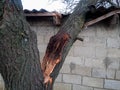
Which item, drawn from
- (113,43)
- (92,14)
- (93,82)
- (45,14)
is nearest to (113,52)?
(113,43)

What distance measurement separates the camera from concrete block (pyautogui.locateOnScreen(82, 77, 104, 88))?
4630mm

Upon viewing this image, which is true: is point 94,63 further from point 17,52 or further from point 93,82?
point 17,52

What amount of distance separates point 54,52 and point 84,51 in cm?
226

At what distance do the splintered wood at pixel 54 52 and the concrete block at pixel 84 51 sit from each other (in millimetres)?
2117

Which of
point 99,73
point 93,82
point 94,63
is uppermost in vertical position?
point 94,63

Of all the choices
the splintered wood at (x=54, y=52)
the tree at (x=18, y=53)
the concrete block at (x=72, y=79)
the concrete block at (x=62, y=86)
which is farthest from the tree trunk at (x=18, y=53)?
the concrete block at (x=62, y=86)

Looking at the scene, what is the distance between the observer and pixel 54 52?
2.58 m

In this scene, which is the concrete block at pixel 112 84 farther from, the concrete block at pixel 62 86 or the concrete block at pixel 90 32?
the concrete block at pixel 90 32

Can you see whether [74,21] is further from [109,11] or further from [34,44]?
[109,11]

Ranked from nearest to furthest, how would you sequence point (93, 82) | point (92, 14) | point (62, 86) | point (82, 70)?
point (92, 14) < point (93, 82) < point (82, 70) < point (62, 86)

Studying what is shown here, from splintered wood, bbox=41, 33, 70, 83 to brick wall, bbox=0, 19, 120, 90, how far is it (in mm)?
2080

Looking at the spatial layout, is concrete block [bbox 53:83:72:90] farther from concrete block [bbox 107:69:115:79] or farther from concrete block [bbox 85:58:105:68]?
concrete block [bbox 107:69:115:79]

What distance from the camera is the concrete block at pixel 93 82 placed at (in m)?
4.63

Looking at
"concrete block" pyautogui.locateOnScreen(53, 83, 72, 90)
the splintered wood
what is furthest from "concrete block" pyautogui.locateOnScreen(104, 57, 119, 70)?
the splintered wood
